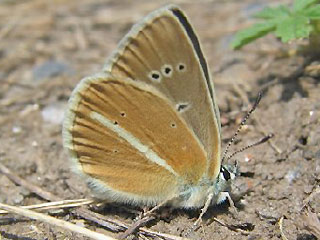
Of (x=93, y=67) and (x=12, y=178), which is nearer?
(x=12, y=178)

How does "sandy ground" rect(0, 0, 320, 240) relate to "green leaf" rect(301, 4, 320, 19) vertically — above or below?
below

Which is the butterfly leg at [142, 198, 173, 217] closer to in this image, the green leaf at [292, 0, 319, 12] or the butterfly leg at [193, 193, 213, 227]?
the butterfly leg at [193, 193, 213, 227]

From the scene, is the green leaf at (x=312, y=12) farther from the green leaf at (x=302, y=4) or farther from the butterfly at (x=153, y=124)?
the butterfly at (x=153, y=124)

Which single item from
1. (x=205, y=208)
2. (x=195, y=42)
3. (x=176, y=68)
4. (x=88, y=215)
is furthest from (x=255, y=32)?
(x=88, y=215)

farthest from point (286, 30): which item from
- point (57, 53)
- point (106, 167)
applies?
point (57, 53)

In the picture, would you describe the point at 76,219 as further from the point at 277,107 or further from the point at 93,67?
the point at 93,67

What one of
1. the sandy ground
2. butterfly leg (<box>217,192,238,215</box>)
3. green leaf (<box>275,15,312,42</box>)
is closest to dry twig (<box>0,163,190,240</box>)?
the sandy ground
